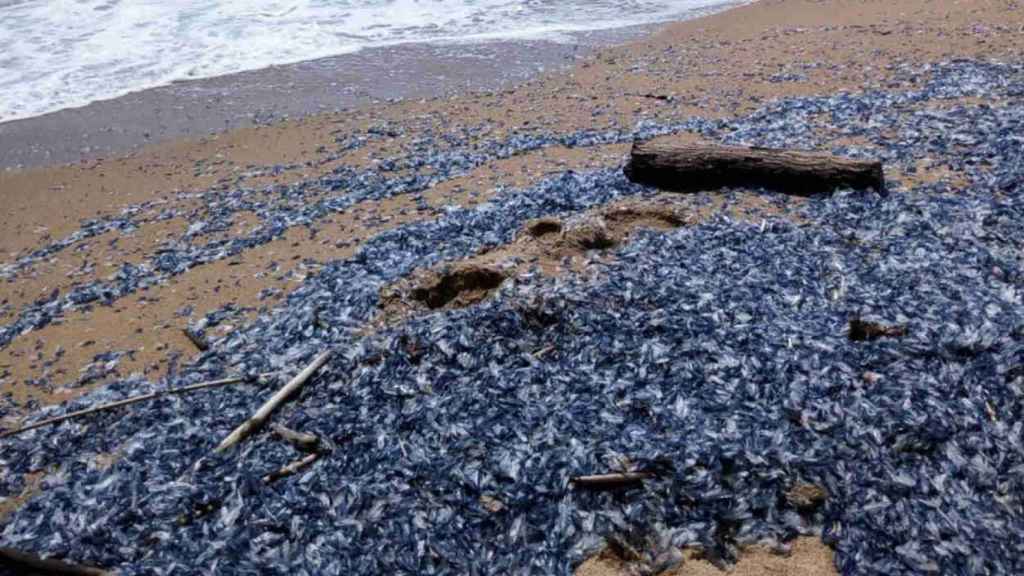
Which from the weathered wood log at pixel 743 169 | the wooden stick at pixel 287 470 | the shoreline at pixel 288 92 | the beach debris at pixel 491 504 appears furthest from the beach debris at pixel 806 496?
the shoreline at pixel 288 92

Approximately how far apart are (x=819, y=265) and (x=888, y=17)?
9.83m

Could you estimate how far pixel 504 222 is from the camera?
651cm

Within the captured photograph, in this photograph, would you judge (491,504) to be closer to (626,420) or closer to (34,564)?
(626,420)

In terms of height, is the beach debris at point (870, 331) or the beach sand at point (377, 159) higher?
the beach debris at point (870, 331)

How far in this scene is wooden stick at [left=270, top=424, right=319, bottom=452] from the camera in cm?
392

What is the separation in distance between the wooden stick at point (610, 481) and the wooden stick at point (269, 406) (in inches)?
66.9

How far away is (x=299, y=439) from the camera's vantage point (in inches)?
155

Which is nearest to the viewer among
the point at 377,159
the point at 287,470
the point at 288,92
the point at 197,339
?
the point at 287,470

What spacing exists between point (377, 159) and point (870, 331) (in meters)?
6.25

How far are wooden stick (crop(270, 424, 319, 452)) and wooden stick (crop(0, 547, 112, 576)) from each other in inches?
38.2

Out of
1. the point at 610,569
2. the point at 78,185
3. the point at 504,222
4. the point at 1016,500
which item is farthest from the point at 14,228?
the point at 1016,500

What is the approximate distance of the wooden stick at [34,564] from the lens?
3432 mm

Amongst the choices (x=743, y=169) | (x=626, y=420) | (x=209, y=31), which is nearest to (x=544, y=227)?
(x=743, y=169)

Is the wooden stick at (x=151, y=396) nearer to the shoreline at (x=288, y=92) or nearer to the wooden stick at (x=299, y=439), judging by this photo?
the wooden stick at (x=299, y=439)
